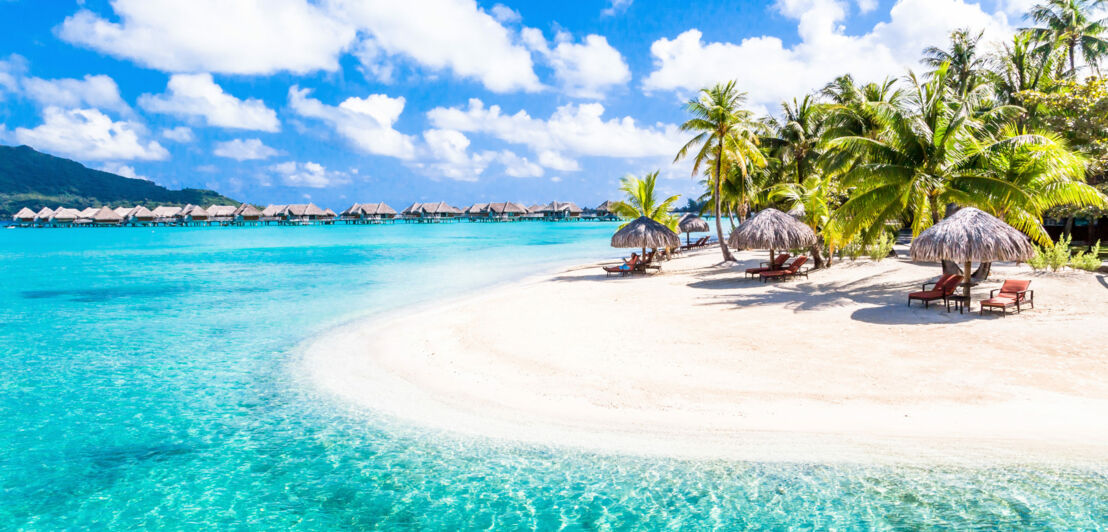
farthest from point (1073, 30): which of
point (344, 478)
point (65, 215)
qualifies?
point (65, 215)

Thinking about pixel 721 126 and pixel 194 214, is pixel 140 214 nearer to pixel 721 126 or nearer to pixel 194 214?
pixel 194 214

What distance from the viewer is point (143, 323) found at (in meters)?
13.7

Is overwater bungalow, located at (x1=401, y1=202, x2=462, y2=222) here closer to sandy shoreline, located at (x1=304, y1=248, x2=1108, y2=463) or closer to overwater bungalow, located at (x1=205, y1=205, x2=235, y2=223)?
overwater bungalow, located at (x1=205, y1=205, x2=235, y2=223)

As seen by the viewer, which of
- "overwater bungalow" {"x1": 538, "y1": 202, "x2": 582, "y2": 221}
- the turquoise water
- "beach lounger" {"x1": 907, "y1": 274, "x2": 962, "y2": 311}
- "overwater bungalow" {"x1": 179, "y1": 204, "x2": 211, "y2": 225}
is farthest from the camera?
"overwater bungalow" {"x1": 538, "y1": 202, "x2": 582, "y2": 221}

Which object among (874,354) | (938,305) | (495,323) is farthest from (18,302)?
(938,305)

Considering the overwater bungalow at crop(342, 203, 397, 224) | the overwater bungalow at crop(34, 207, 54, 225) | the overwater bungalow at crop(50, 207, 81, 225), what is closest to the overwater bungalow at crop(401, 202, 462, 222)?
the overwater bungalow at crop(342, 203, 397, 224)

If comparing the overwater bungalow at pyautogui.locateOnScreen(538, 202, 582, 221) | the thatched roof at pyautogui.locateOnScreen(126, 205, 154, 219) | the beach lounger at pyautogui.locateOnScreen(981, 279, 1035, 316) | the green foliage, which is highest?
the overwater bungalow at pyautogui.locateOnScreen(538, 202, 582, 221)

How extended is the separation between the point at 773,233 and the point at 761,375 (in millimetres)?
9054

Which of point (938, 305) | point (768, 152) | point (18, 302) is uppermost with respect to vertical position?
point (768, 152)

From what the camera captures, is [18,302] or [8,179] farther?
[8,179]

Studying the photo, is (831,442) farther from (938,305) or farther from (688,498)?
(938,305)

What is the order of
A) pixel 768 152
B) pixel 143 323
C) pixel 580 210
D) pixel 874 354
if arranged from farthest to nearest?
pixel 580 210
pixel 768 152
pixel 143 323
pixel 874 354

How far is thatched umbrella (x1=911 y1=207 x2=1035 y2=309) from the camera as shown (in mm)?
10145

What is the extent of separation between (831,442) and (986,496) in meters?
1.27
